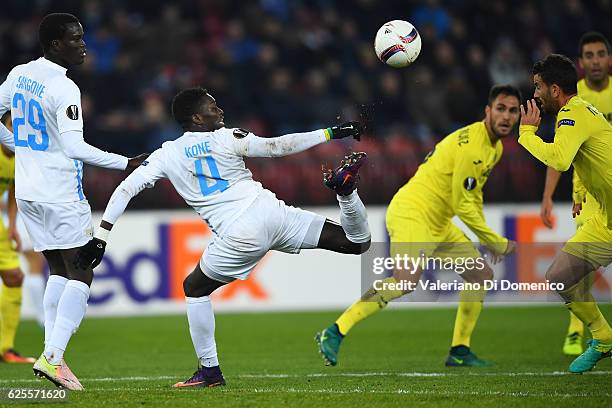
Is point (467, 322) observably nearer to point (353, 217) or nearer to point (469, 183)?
point (469, 183)

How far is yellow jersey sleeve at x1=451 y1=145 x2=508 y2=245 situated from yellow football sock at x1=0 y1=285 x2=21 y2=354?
439 centimetres

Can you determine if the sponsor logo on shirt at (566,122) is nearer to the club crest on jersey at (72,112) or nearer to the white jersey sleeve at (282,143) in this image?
the white jersey sleeve at (282,143)

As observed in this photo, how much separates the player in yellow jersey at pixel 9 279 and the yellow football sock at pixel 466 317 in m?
4.08

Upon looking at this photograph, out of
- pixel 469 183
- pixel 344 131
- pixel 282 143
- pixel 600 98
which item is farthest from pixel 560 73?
pixel 600 98

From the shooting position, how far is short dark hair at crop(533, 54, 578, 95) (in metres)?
7.77

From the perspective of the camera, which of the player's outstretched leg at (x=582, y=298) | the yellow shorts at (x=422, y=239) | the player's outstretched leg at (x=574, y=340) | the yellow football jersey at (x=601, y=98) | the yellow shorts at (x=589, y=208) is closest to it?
the player's outstretched leg at (x=582, y=298)

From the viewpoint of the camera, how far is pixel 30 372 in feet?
29.8

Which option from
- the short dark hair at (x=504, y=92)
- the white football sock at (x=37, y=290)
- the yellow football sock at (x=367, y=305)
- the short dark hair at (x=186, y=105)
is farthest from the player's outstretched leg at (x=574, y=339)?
the white football sock at (x=37, y=290)

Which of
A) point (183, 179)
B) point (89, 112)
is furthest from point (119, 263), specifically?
point (183, 179)

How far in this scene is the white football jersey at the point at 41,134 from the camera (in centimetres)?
750

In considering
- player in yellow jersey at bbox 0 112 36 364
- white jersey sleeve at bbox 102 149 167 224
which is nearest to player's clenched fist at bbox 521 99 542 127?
white jersey sleeve at bbox 102 149 167 224

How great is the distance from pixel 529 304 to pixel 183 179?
8947 millimetres

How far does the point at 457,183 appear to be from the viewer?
29.9 ft

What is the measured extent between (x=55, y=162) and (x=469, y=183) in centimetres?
361
